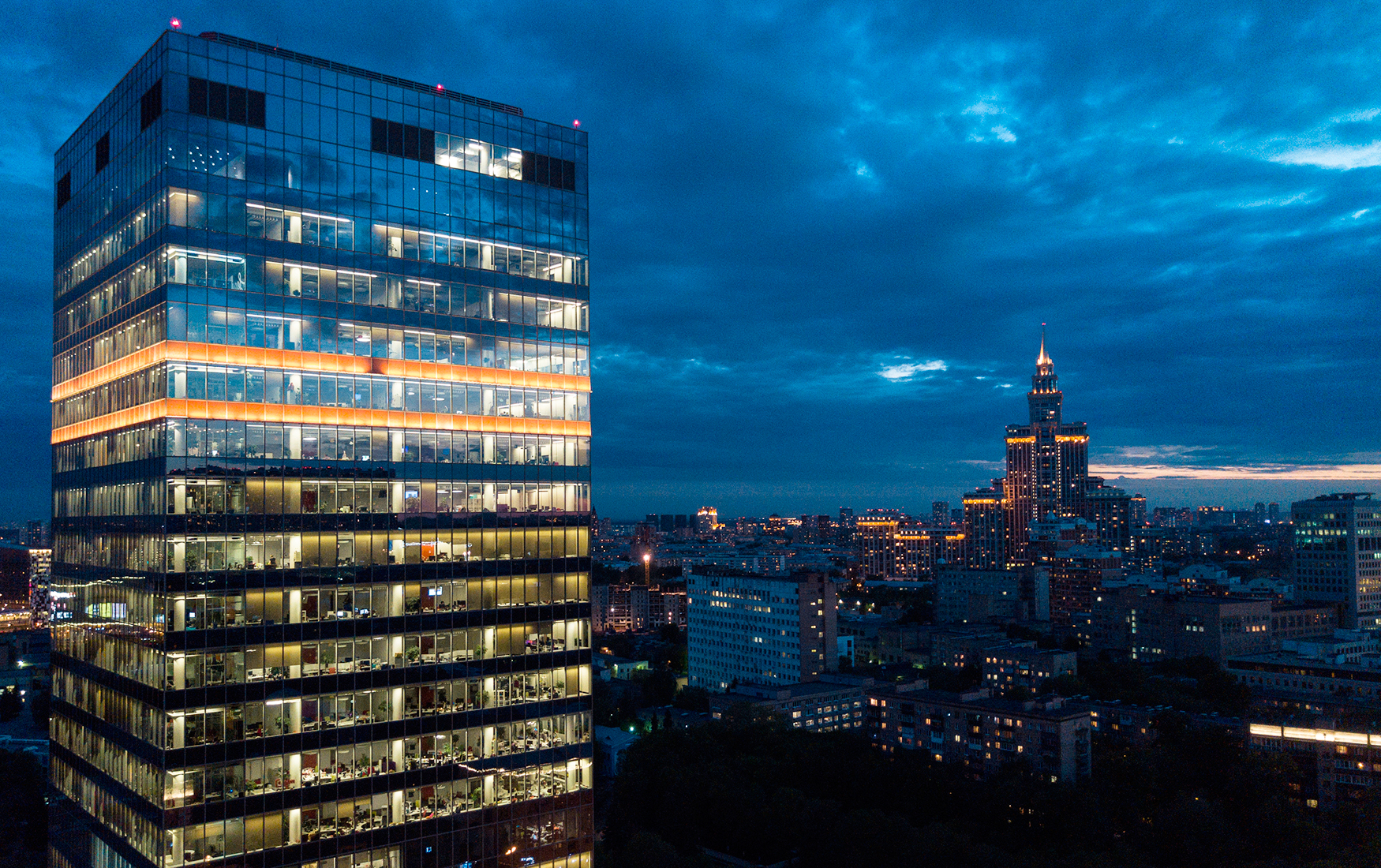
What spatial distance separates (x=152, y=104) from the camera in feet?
175

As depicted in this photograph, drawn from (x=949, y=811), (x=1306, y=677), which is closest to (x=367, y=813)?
(x=949, y=811)

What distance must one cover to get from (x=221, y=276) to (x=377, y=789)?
3005 centimetres

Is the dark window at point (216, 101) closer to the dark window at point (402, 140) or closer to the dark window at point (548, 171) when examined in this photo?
the dark window at point (402, 140)

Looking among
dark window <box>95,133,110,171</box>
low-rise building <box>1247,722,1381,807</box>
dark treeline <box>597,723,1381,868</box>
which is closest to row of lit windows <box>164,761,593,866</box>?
dark treeline <box>597,723,1381,868</box>

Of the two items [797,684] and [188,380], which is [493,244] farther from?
[797,684]

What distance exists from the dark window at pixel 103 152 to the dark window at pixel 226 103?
35.8 feet

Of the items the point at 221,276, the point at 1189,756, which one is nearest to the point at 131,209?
the point at 221,276

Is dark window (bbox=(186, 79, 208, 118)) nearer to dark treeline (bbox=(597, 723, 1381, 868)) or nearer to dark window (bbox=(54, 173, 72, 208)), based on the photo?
dark window (bbox=(54, 173, 72, 208))

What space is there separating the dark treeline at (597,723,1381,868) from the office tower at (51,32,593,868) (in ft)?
101

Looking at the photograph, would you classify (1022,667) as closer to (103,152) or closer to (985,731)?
(985,731)

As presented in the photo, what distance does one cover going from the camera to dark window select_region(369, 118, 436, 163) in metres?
58.7

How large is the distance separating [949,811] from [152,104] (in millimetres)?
99701

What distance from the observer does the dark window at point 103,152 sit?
59.2 metres

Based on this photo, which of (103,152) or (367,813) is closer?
(367,813)
